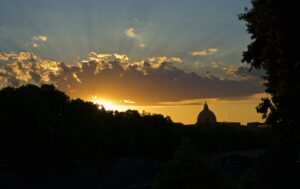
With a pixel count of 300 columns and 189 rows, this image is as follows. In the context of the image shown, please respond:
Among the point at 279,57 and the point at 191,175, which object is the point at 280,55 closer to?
the point at 279,57

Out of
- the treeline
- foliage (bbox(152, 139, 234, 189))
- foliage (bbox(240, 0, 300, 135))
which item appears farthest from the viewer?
the treeline

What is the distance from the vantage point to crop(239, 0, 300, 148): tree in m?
23.2

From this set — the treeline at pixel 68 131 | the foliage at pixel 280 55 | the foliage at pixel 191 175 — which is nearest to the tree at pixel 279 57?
the foliage at pixel 280 55

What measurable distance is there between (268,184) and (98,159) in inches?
916

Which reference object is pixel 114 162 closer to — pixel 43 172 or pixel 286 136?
pixel 43 172

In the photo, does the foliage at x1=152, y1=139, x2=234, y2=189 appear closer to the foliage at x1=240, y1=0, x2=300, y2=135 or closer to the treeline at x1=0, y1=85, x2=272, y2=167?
the foliage at x1=240, y1=0, x2=300, y2=135

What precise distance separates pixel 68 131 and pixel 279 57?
4023 centimetres

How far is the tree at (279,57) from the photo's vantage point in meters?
23.2

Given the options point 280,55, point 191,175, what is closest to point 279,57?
point 280,55

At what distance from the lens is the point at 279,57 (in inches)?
932

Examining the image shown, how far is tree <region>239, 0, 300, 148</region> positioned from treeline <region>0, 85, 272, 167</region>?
34.1 meters

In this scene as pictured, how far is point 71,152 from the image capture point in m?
60.6

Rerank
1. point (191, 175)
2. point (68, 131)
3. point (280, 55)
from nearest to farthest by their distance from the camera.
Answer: point (191, 175) → point (280, 55) → point (68, 131)

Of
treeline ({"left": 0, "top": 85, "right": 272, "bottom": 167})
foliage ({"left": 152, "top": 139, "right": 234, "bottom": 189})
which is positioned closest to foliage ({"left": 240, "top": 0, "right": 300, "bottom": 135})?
foliage ({"left": 152, "top": 139, "right": 234, "bottom": 189})
